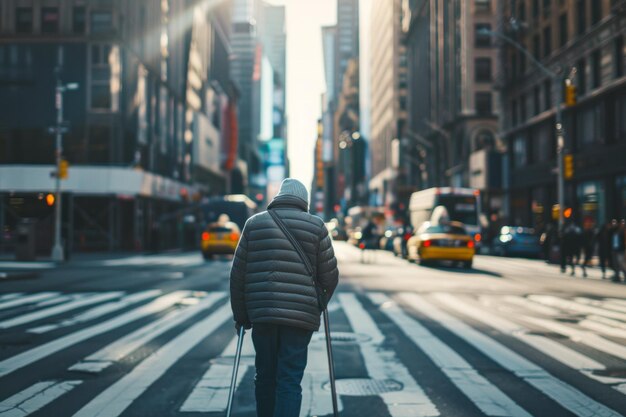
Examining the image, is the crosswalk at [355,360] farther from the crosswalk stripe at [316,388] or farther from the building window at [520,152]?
the building window at [520,152]

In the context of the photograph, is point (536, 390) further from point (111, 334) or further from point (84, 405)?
point (111, 334)

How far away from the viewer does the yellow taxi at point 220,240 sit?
101 ft

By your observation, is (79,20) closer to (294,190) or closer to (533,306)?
(533,306)

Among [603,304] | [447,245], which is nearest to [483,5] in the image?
[447,245]

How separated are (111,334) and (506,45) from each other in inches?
1843

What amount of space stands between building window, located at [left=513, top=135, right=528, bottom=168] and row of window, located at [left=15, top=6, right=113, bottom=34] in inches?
1091

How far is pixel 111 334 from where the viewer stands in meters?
9.63

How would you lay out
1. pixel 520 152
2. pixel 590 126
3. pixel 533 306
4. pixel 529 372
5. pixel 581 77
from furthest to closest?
pixel 520 152 < pixel 581 77 < pixel 590 126 < pixel 533 306 < pixel 529 372

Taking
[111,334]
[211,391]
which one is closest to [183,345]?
[111,334]

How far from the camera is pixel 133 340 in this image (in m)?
9.17

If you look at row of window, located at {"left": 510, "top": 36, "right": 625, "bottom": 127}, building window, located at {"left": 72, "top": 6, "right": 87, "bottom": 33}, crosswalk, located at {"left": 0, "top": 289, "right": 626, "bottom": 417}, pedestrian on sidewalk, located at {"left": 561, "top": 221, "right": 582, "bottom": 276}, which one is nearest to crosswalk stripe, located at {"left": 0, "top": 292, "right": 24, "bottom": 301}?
crosswalk, located at {"left": 0, "top": 289, "right": 626, "bottom": 417}

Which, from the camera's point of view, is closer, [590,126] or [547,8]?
[590,126]

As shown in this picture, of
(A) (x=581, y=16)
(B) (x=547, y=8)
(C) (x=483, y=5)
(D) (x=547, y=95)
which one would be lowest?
(D) (x=547, y=95)

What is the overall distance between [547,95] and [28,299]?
121 ft
